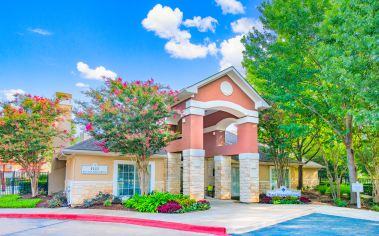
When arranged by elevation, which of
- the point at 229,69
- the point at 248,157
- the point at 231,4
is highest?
the point at 231,4

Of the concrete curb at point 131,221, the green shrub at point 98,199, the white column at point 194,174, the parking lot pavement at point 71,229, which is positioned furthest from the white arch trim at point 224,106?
the parking lot pavement at point 71,229

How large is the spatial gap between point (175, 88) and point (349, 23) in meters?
8.00

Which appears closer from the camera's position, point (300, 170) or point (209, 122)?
point (209, 122)

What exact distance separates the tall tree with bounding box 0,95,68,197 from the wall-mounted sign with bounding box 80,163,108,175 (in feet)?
10.3

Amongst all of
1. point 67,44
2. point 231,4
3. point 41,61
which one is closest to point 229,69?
point 231,4

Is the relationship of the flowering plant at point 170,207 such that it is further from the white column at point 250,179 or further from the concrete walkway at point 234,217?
the white column at point 250,179

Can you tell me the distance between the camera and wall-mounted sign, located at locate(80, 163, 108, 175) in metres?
15.0

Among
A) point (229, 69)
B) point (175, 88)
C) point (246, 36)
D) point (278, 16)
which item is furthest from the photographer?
point (246, 36)

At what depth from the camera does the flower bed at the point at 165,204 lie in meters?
12.3

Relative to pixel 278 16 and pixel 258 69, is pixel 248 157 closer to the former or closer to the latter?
pixel 258 69

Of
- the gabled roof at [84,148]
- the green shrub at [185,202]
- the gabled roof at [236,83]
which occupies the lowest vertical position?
the green shrub at [185,202]

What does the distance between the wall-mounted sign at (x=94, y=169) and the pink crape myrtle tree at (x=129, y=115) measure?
1515 millimetres

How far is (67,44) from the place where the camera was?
19000mm

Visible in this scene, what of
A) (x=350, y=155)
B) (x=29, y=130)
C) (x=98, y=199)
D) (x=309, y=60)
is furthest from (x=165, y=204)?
(x=309, y=60)
